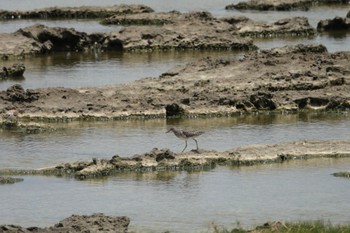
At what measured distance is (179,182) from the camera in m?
20.5

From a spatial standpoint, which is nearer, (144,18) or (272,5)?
(144,18)

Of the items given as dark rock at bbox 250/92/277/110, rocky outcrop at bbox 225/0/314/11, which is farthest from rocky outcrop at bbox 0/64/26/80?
rocky outcrop at bbox 225/0/314/11

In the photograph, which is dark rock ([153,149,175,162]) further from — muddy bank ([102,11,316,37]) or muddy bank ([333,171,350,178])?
muddy bank ([102,11,316,37])

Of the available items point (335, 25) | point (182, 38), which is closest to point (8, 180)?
point (182, 38)

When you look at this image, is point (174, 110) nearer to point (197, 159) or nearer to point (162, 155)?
point (197, 159)

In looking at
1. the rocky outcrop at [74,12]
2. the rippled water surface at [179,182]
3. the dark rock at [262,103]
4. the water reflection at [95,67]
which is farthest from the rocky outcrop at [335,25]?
the dark rock at [262,103]

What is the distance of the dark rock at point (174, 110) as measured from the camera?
2592 cm

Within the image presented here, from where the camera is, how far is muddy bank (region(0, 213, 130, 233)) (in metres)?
15.5

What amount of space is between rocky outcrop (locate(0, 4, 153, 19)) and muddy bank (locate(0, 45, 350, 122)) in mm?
16978

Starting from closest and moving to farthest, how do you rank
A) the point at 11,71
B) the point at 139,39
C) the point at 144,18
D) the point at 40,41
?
the point at 11,71
the point at 40,41
the point at 139,39
the point at 144,18

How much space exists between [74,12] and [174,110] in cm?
2130

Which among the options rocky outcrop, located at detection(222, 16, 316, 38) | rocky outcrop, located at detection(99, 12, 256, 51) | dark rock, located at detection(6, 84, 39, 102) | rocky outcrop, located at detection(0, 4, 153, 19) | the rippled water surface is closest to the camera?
the rippled water surface

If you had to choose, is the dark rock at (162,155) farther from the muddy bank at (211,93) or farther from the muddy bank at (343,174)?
the muddy bank at (211,93)

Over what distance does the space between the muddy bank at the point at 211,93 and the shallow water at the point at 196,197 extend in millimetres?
5059
